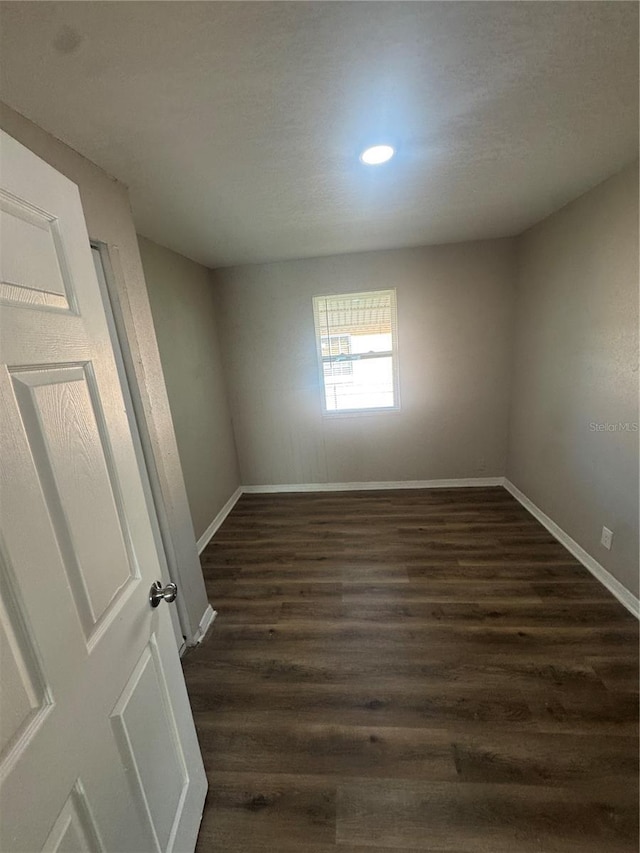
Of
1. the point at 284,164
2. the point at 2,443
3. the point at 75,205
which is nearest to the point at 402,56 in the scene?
the point at 284,164

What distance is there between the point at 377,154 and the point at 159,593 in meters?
1.94

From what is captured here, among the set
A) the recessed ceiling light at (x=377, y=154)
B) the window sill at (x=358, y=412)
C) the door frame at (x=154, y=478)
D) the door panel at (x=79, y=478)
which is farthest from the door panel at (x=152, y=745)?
the window sill at (x=358, y=412)

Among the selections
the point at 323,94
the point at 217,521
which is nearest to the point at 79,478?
the point at 323,94

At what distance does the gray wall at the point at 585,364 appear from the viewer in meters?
1.93

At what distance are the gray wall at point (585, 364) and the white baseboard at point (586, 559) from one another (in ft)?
0.15

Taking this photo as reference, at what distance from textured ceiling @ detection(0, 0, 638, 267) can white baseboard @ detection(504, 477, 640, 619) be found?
7.73ft

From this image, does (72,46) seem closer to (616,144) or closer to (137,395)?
(137,395)

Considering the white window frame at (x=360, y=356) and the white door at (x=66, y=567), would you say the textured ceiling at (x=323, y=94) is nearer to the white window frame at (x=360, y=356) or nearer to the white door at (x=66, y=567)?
the white door at (x=66, y=567)

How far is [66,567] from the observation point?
686 millimetres

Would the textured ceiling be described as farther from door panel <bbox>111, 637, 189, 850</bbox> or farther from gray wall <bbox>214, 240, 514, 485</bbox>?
door panel <bbox>111, 637, 189, 850</bbox>

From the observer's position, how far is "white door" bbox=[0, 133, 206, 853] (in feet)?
1.85

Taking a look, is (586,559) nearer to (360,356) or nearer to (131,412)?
(360,356)

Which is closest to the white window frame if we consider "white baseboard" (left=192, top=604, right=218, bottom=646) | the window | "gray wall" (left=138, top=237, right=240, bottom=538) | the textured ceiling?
the window

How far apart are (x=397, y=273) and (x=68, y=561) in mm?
3344
